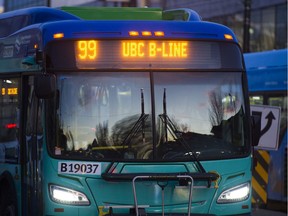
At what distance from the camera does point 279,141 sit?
12.8 meters

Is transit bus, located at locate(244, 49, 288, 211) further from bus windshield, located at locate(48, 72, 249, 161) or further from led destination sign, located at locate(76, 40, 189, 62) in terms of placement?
led destination sign, located at locate(76, 40, 189, 62)

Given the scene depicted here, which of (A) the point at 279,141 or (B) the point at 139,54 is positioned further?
(A) the point at 279,141

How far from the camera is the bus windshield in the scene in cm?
679

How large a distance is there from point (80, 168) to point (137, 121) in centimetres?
79

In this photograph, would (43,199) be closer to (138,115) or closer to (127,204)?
(127,204)

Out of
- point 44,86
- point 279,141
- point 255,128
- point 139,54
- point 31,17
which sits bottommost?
point 279,141

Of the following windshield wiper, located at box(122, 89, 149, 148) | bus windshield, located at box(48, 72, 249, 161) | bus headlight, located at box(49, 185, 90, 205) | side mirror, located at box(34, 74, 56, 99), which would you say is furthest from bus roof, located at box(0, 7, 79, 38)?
bus headlight, located at box(49, 185, 90, 205)

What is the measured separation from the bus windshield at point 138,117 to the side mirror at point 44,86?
275mm

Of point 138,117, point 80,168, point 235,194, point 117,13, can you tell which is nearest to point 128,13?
point 117,13

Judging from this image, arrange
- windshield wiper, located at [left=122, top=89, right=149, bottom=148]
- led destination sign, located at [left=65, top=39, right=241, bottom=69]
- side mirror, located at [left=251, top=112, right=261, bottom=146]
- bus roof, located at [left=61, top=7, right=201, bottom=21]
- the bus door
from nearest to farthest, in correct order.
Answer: windshield wiper, located at [left=122, top=89, right=149, bottom=148] < led destination sign, located at [left=65, top=39, right=241, bottom=69] < the bus door < side mirror, located at [left=251, top=112, right=261, bottom=146] < bus roof, located at [left=61, top=7, right=201, bottom=21]

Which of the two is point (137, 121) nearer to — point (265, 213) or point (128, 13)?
point (128, 13)

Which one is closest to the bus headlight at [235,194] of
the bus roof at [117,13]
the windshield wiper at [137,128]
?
the windshield wiper at [137,128]

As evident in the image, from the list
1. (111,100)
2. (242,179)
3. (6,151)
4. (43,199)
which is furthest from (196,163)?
(6,151)

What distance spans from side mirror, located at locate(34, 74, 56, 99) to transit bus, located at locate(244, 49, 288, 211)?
20.3ft
